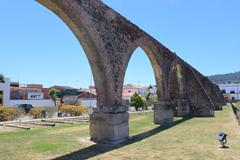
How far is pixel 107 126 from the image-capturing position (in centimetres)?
1075

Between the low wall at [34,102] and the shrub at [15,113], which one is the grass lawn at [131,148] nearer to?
the shrub at [15,113]

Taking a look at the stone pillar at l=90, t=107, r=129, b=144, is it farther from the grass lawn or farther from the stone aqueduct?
the grass lawn

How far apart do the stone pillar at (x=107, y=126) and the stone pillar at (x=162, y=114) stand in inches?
248

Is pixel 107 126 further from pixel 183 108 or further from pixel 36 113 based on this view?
pixel 36 113

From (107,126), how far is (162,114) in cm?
712

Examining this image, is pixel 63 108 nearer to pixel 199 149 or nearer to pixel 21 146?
pixel 21 146

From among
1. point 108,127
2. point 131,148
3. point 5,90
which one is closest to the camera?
point 131,148

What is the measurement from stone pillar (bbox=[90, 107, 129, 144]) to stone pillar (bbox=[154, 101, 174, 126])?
20.7 feet

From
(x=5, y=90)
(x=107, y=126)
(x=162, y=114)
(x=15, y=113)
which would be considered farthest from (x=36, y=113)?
(x=107, y=126)

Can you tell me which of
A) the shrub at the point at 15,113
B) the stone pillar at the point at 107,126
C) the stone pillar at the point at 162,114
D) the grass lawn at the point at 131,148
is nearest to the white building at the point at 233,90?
the shrub at the point at 15,113

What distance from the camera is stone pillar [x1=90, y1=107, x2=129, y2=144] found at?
35.1ft

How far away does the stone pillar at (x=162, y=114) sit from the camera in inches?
680

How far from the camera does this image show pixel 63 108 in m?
27.1

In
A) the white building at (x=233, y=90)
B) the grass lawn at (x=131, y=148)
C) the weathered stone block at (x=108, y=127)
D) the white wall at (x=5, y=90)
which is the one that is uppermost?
the white building at (x=233, y=90)
